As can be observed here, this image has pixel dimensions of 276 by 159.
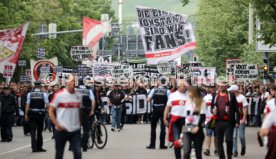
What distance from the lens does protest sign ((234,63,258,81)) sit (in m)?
44.0

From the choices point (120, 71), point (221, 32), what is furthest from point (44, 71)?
point (221, 32)

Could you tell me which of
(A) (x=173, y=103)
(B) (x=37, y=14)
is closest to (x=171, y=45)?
(A) (x=173, y=103)

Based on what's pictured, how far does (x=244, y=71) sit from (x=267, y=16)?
11.0 metres

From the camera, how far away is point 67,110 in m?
15.7

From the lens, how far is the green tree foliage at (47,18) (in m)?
52.0

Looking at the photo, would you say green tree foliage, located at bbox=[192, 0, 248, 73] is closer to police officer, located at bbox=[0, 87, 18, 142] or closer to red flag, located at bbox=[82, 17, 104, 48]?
red flag, located at bbox=[82, 17, 104, 48]

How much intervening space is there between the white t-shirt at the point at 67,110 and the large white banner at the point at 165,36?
19136 mm

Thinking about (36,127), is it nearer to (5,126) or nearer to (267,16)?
(5,126)

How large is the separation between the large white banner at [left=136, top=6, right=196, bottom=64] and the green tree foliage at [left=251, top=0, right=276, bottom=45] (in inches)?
111


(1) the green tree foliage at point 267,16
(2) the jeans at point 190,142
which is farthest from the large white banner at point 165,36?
(2) the jeans at point 190,142

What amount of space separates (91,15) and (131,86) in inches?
2323

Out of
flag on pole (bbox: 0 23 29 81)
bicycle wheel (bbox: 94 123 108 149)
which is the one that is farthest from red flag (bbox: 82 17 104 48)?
bicycle wheel (bbox: 94 123 108 149)

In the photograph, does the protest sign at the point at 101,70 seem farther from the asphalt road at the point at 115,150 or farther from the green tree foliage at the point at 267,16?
the asphalt road at the point at 115,150

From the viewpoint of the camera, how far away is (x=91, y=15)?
339 ft
